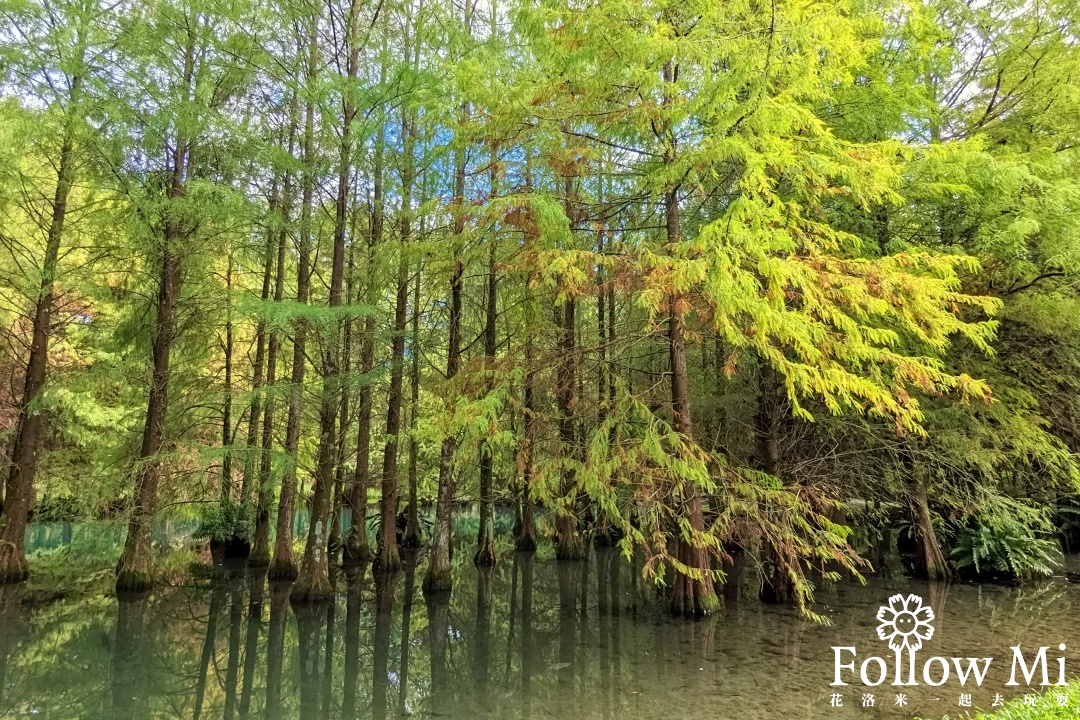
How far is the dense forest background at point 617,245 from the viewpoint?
21.1 feet

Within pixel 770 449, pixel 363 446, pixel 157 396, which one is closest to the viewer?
pixel 770 449

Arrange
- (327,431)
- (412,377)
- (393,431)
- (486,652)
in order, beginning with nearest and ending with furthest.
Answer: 1. (486,652)
2. (327,431)
3. (393,431)
4. (412,377)

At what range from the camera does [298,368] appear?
33.0 ft

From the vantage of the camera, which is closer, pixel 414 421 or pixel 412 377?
pixel 414 421

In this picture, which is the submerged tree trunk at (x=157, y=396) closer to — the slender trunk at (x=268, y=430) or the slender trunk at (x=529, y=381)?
the slender trunk at (x=268, y=430)

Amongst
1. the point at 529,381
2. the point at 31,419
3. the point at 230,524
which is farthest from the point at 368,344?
the point at 230,524

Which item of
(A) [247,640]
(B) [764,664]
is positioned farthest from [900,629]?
(A) [247,640]

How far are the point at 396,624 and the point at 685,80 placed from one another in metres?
8.32

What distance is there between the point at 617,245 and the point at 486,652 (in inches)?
215

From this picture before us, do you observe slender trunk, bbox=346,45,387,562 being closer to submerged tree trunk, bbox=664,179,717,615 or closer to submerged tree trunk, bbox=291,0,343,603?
submerged tree trunk, bbox=291,0,343,603

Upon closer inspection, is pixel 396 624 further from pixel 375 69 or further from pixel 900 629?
pixel 375 69

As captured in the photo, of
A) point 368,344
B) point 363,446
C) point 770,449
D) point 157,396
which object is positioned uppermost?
point 368,344

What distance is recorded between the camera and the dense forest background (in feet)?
21.1

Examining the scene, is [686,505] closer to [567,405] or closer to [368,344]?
[567,405]
